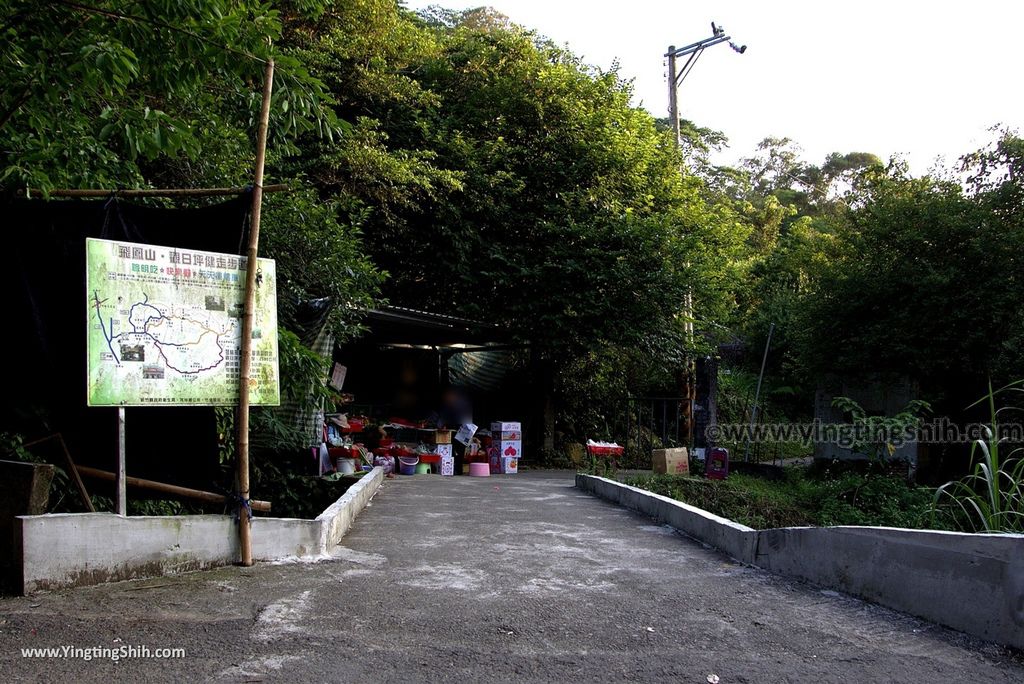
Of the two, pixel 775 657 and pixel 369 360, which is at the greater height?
pixel 369 360

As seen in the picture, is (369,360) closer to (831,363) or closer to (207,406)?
(831,363)

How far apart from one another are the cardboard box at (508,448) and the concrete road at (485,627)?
365 inches

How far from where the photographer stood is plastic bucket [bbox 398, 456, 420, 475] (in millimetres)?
13789

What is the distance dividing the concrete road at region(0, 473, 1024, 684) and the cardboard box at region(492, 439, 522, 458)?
928 centimetres

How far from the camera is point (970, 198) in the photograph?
13.5 m

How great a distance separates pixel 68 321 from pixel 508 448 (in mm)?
11186

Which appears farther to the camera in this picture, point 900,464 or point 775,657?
point 900,464

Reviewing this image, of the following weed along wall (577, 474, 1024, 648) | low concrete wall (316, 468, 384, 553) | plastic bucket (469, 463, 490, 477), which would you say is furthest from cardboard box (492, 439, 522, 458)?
weed along wall (577, 474, 1024, 648)

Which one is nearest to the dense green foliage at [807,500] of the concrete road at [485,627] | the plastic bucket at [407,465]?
the concrete road at [485,627]

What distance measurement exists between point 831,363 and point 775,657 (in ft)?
38.8

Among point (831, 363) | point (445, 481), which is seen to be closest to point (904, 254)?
point (831, 363)

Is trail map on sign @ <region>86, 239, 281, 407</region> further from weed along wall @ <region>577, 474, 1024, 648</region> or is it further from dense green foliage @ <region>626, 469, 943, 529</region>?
dense green foliage @ <region>626, 469, 943, 529</region>

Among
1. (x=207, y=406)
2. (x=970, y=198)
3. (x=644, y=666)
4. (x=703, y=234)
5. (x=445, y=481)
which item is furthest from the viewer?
(x=703, y=234)

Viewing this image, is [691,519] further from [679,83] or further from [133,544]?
[679,83]
